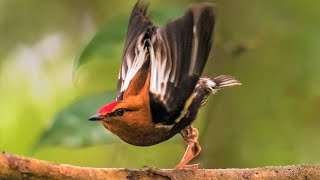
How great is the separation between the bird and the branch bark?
2.7 inches

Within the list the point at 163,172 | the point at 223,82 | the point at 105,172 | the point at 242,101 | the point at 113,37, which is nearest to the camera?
the point at 105,172

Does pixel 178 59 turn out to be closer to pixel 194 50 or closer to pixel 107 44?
pixel 194 50

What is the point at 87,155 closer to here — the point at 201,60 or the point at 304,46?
the point at 304,46

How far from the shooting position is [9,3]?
233 centimetres

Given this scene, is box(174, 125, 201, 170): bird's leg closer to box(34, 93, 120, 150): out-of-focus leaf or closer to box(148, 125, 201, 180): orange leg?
box(148, 125, 201, 180): orange leg

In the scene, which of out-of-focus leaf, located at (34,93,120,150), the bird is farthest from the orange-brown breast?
out-of-focus leaf, located at (34,93,120,150)

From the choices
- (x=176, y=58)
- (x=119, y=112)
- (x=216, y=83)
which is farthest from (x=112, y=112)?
(x=216, y=83)

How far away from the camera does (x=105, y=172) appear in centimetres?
109

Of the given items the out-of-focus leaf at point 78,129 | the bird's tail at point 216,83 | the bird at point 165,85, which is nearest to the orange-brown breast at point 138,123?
the bird at point 165,85

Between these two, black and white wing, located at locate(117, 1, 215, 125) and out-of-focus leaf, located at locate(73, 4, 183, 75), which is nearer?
black and white wing, located at locate(117, 1, 215, 125)

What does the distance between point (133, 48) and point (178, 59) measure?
0.51 feet

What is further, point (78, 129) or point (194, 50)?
point (78, 129)

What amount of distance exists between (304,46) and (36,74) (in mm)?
A: 851

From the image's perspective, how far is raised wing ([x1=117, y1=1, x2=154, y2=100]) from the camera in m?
1.24
